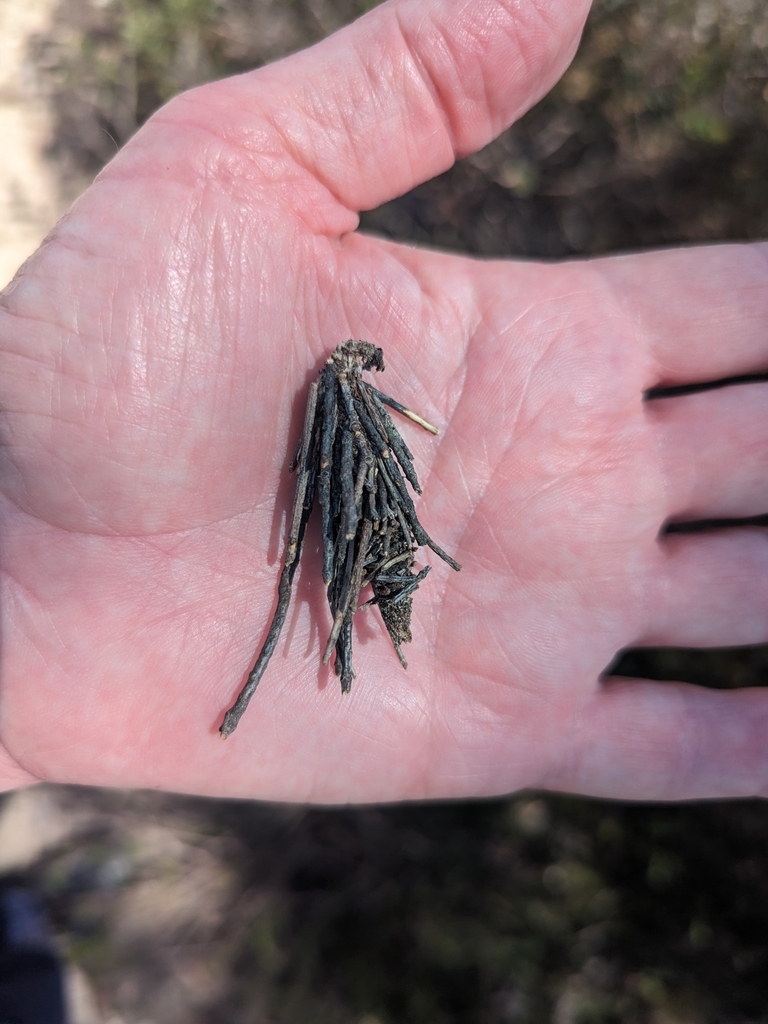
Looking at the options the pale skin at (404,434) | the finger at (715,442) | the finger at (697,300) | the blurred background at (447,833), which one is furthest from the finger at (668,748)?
the finger at (697,300)

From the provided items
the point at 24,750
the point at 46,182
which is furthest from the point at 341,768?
the point at 46,182

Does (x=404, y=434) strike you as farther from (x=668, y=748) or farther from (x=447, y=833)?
(x=447, y=833)

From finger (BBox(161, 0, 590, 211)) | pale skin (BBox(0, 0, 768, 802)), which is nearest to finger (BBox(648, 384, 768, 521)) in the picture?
pale skin (BBox(0, 0, 768, 802))

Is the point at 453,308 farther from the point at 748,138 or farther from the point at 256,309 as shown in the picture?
the point at 748,138

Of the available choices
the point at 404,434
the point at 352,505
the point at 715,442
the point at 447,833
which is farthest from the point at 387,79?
the point at 447,833

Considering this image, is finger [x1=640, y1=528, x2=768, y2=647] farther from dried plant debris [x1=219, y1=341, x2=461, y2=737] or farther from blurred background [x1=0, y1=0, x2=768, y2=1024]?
dried plant debris [x1=219, y1=341, x2=461, y2=737]

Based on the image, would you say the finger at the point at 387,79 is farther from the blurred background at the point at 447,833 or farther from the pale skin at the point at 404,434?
the blurred background at the point at 447,833
